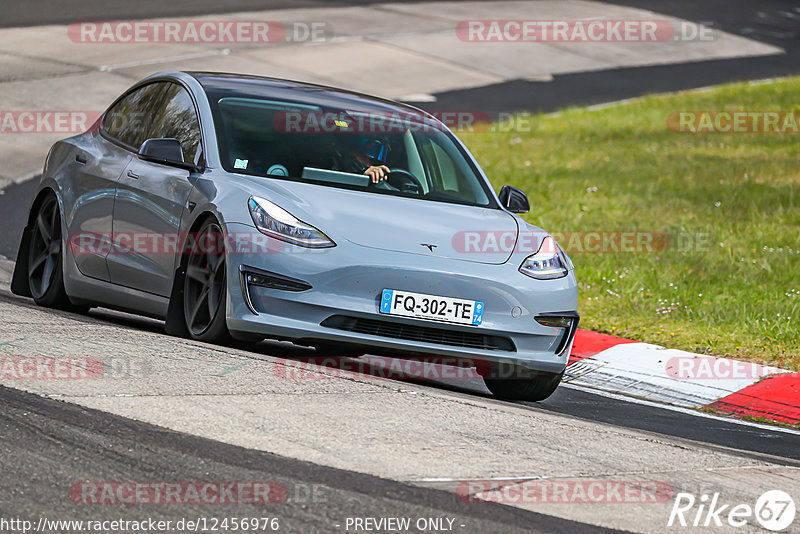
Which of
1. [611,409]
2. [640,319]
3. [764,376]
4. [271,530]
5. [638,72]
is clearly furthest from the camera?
[638,72]

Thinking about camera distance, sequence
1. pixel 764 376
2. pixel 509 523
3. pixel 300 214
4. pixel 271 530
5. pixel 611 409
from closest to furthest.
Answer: pixel 271 530, pixel 509 523, pixel 300 214, pixel 611 409, pixel 764 376

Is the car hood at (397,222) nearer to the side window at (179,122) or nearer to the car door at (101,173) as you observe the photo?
the side window at (179,122)

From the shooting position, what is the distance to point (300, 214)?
6.69 meters

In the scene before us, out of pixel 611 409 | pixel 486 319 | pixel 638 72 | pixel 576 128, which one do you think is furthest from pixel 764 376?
pixel 638 72

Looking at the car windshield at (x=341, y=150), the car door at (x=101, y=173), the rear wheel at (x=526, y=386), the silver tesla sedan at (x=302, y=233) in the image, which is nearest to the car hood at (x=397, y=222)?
the silver tesla sedan at (x=302, y=233)

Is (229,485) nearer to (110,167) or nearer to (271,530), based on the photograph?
(271,530)

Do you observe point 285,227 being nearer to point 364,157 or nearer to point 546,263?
point 364,157

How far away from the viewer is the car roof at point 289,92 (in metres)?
7.85

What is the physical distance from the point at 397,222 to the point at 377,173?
761 millimetres

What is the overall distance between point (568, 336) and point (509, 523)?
9.16ft

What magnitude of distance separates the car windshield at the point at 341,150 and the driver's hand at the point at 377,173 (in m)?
0.03

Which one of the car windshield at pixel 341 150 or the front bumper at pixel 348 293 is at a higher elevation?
the car windshield at pixel 341 150

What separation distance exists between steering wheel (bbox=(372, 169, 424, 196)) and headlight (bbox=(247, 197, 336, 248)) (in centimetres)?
97

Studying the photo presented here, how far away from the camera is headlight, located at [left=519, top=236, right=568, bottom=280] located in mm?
6972
